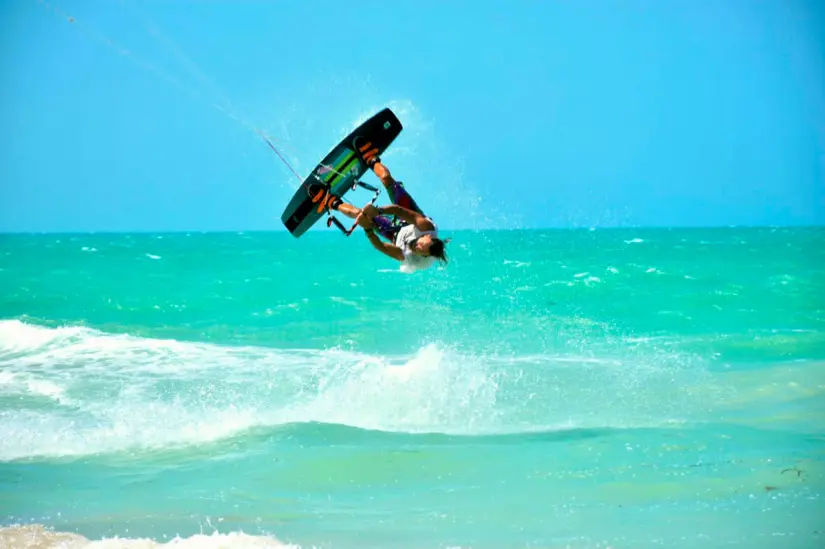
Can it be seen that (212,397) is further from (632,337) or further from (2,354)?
(632,337)

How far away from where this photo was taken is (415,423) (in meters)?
9.05

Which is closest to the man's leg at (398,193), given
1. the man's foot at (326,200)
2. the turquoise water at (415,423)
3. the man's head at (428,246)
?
the man's head at (428,246)

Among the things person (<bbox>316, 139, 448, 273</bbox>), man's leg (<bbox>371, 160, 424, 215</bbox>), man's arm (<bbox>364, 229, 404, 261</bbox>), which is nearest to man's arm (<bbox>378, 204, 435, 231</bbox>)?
person (<bbox>316, 139, 448, 273</bbox>)

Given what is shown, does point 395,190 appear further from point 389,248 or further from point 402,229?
point 389,248

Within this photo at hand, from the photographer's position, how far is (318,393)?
10.5 metres

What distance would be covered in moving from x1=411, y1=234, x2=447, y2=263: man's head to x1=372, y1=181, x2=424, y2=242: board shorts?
1.05 ft

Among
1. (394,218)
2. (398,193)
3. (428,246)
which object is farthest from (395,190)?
(428,246)

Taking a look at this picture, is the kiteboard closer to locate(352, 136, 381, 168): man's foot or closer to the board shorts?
locate(352, 136, 381, 168): man's foot

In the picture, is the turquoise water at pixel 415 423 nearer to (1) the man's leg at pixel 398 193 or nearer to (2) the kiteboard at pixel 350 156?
(1) the man's leg at pixel 398 193

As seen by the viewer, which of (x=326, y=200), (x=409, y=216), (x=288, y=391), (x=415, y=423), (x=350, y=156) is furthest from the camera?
(x=288, y=391)

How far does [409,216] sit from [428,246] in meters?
0.30

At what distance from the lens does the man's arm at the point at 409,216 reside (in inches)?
259

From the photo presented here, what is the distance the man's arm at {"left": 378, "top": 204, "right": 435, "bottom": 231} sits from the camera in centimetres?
657

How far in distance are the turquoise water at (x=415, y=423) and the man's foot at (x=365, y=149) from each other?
2751 millimetres
